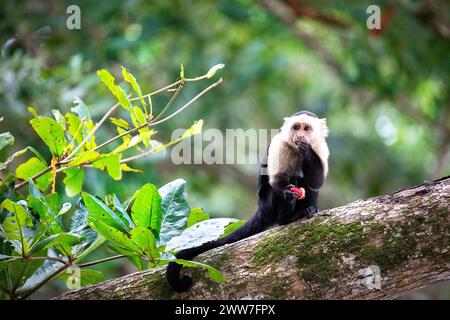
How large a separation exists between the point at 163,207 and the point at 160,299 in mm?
A: 488

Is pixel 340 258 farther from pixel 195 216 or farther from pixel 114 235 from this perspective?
pixel 114 235

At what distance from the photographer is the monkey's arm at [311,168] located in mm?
3898

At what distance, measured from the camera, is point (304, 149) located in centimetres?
396

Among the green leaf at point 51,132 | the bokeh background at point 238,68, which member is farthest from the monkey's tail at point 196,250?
the bokeh background at point 238,68

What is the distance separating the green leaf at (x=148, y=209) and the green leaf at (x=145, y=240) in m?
0.10

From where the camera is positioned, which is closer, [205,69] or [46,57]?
[46,57]

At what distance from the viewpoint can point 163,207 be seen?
3.15m

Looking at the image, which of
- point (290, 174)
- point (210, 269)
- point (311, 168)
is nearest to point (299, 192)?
point (311, 168)

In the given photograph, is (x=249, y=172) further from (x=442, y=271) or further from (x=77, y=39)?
(x=442, y=271)

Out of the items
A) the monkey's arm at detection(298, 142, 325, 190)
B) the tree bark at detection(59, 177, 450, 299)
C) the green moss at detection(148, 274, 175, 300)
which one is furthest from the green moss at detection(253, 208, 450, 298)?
the monkey's arm at detection(298, 142, 325, 190)

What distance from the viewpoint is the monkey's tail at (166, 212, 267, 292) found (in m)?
2.99

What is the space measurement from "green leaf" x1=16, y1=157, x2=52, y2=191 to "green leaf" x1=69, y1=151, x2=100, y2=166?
0.96 ft

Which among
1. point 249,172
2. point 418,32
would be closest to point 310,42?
point 418,32

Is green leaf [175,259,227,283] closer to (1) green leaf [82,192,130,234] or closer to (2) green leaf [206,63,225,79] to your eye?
(1) green leaf [82,192,130,234]
